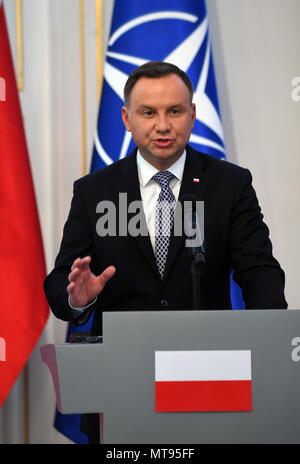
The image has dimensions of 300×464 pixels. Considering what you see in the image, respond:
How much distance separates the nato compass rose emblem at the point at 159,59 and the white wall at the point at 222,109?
436 millimetres

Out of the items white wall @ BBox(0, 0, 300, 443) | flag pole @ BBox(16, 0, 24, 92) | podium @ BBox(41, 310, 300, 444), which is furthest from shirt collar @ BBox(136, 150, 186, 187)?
flag pole @ BBox(16, 0, 24, 92)

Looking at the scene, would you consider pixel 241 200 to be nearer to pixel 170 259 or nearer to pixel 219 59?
pixel 170 259

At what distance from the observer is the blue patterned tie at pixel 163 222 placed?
2129 mm

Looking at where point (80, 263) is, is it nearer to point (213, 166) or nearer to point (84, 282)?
point (84, 282)

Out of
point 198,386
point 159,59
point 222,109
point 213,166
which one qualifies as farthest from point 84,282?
point 222,109

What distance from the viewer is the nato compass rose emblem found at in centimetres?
316

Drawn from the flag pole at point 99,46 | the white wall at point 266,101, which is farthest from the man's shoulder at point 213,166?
the flag pole at point 99,46

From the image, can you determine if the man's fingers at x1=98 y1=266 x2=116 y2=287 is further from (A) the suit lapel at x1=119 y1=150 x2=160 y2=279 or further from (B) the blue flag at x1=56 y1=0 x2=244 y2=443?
(B) the blue flag at x1=56 y1=0 x2=244 y2=443

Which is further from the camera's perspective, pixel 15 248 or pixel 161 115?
pixel 15 248

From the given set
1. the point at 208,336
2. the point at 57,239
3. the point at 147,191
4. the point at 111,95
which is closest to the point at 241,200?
the point at 147,191

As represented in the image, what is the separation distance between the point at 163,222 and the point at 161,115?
1.21 ft

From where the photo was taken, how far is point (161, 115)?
2180mm

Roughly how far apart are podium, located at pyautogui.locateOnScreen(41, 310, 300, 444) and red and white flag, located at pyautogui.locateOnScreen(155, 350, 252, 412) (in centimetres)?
1

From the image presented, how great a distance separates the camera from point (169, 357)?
1385 mm
